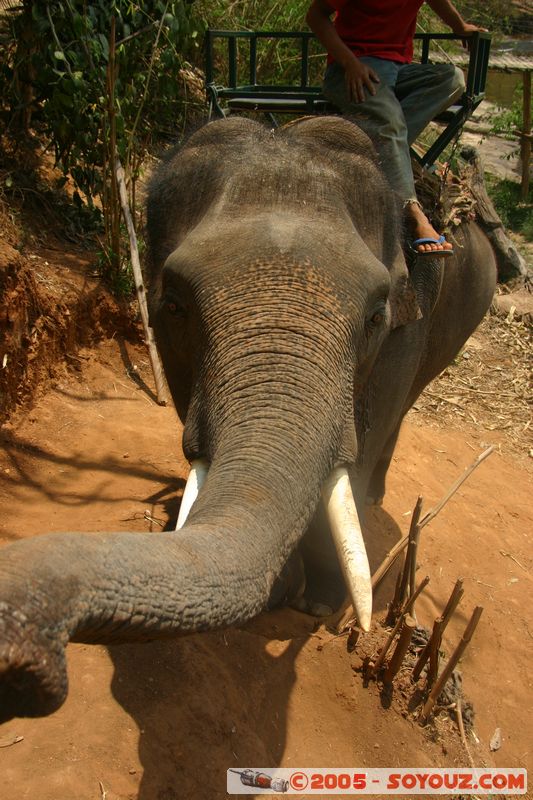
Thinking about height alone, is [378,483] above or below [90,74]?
below

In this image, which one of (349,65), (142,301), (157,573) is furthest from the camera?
(142,301)

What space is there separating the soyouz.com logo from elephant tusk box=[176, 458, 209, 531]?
95 centimetres

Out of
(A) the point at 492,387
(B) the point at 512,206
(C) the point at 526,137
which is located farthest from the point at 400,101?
(C) the point at 526,137

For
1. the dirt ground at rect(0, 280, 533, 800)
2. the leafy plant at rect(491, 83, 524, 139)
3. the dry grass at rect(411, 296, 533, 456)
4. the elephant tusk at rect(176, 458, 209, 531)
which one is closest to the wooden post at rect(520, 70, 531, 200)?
the leafy plant at rect(491, 83, 524, 139)

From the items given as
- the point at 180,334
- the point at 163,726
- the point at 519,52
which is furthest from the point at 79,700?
the point at 519,52

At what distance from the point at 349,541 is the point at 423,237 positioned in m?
1.56

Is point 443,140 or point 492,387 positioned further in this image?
point 492,387

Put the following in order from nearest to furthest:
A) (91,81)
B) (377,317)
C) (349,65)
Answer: (377,317), (349,65), (91,81)

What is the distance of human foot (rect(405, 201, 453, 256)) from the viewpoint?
3420 millimetres

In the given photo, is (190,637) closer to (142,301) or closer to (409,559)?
(409,559)

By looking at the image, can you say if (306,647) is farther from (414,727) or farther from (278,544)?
(278,544)

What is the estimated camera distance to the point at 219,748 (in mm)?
2846

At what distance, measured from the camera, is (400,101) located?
407 centimetres

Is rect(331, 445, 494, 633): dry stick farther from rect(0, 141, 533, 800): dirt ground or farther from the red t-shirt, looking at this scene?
the red t-shirt
